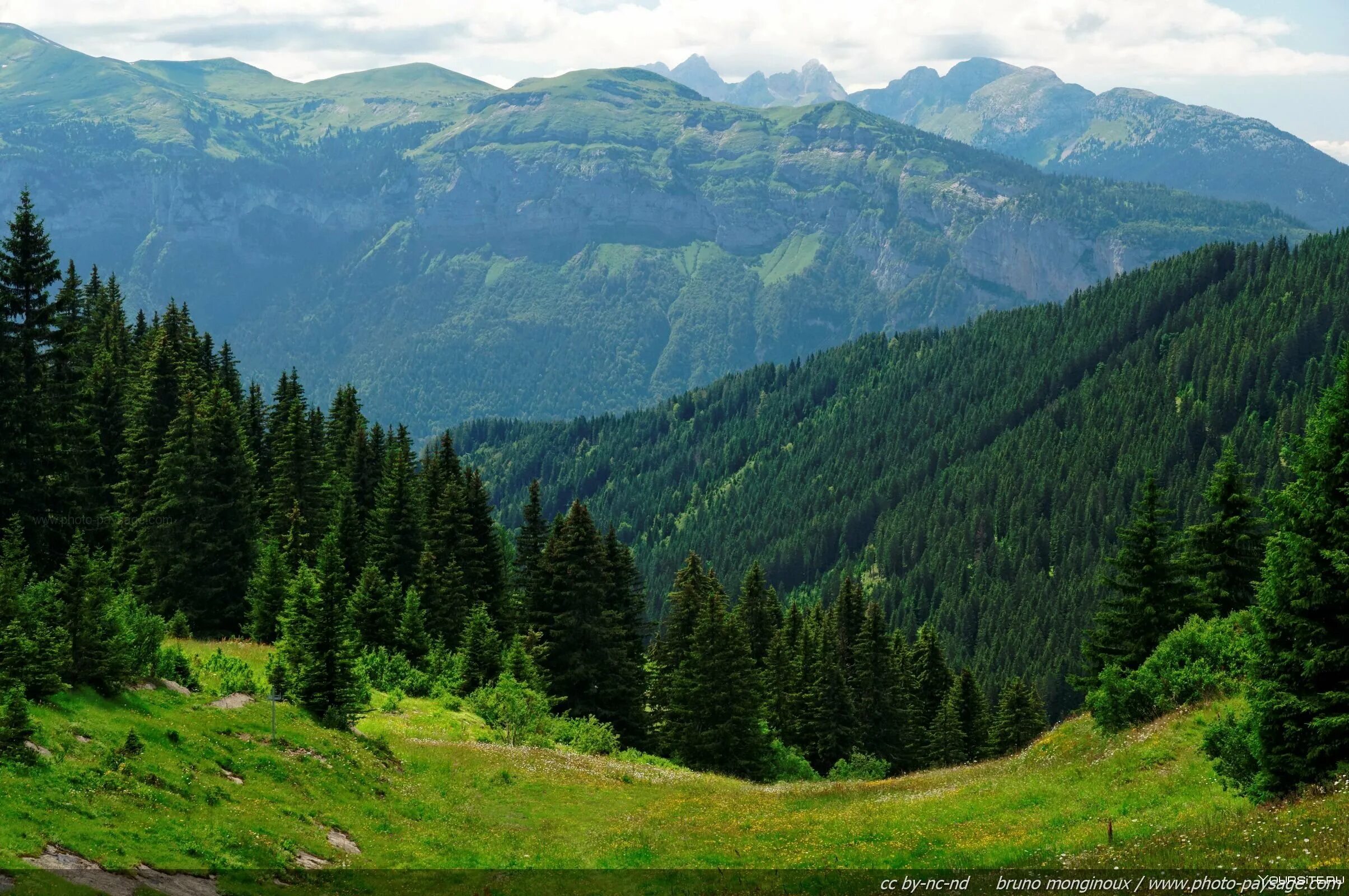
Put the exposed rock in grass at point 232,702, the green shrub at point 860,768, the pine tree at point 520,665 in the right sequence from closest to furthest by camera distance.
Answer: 1. the exposed rock in grass at point 232,702
2. the pine tree at point 520,665
3. the green shrub at point 860,768

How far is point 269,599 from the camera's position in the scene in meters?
55.3

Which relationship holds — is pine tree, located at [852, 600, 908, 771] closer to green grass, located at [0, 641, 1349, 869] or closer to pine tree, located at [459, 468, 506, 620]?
pine tree, located at [459, 468, 506, 620]

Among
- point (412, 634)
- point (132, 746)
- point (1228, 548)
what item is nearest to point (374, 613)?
point (412, 634)

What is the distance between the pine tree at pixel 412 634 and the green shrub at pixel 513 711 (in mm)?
5518

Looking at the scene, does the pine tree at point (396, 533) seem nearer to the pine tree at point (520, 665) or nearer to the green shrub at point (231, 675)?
the pine tree at point (520, 665)

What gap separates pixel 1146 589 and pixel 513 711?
29349mm

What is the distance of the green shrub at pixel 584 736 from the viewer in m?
52.3

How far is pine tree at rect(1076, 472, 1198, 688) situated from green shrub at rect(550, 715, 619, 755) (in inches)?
927

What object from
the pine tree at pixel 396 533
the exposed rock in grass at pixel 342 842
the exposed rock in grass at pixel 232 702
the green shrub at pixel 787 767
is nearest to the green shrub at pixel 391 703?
the exposed rock in grass at pixel 232 702

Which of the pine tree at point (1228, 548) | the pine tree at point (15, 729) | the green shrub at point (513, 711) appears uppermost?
the pine tree at point (1228, 548)

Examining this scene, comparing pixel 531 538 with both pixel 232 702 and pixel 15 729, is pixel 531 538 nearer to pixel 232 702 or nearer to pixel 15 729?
pixel 232 702

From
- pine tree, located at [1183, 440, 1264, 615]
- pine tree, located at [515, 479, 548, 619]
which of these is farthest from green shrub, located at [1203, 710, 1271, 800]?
pine tree, located at [515, 479, 548, 619]

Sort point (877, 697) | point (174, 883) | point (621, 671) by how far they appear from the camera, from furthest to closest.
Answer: point (877, 697) → point (621, 671) → point (174, 883)

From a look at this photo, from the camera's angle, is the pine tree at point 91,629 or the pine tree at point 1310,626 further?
the pine tree at point 91,629
